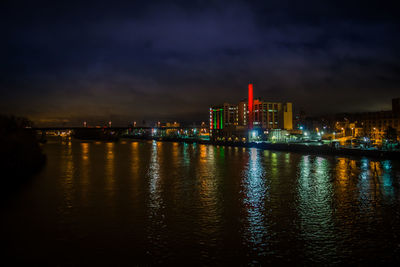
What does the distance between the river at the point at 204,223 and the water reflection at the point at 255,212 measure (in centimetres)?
3

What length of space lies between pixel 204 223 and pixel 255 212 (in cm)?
234

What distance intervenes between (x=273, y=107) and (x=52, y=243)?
111672mm

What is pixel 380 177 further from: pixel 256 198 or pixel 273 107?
pixel 273 107

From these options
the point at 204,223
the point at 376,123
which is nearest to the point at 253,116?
the point at 376,123

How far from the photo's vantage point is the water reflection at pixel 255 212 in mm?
8836

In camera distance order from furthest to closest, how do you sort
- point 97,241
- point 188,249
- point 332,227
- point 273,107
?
1. point 273,107
2. point 332,227
3. point 97,241
4. point 188,249

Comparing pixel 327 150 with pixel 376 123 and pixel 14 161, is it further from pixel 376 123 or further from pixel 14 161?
pixel 376 123

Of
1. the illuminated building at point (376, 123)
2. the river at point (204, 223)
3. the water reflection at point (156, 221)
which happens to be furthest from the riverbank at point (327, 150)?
the illuminated building at point (376, 123)

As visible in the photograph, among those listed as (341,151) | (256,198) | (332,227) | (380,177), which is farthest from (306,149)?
(332,227)

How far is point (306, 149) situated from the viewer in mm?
43312

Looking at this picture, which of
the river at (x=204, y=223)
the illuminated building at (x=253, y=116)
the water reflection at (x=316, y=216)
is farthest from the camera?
the illuminated building at (x=253, y=116)

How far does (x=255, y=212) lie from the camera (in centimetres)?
1186

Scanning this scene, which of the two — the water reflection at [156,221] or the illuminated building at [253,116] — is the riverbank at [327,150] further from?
the illuminated building at [253,116]

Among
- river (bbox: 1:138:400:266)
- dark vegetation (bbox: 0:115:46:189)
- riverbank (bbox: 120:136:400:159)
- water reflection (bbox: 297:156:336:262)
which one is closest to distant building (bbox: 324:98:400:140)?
riverbank (bbox: 120:136:400:159)
